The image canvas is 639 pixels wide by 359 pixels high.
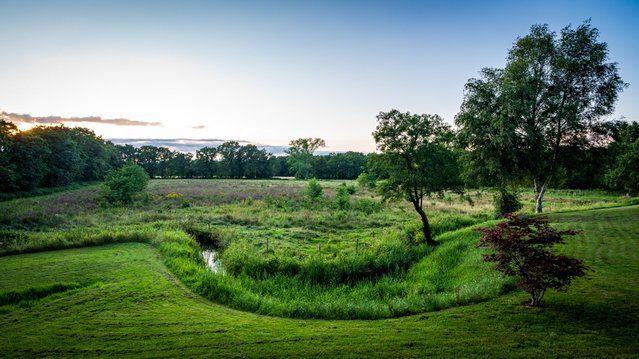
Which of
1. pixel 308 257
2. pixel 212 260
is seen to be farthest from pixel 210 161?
pixel 308 257

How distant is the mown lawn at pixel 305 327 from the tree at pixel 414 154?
10675 millimetres

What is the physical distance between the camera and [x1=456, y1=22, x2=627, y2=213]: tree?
26.5 meters

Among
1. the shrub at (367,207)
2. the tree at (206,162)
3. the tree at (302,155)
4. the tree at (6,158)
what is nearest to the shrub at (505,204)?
the shrub at (367,207)

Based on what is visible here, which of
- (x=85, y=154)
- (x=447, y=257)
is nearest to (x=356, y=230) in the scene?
(x=447, y=257)

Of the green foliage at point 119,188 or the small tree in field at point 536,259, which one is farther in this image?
the green foliage at point 119,188

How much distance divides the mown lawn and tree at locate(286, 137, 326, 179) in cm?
12555

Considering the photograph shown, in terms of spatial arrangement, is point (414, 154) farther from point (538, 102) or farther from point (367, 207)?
point (367, 207)

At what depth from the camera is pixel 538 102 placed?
28.0 meters

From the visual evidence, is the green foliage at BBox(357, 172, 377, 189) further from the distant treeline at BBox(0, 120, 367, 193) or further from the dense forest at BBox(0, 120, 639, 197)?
the distant treeline at BBox(0, 120, 367, 193)

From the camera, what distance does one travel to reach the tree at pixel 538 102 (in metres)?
26.5

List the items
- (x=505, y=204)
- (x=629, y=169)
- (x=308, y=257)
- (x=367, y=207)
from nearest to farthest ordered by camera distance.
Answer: (x=308, y=257) < (x=505, y=204) < (x=367, y=207) < (x=629, y=169)

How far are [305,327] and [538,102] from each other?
28.4m

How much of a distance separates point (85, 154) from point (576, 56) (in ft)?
422

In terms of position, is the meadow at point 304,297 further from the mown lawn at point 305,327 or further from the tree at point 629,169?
the tree at point 629,169
